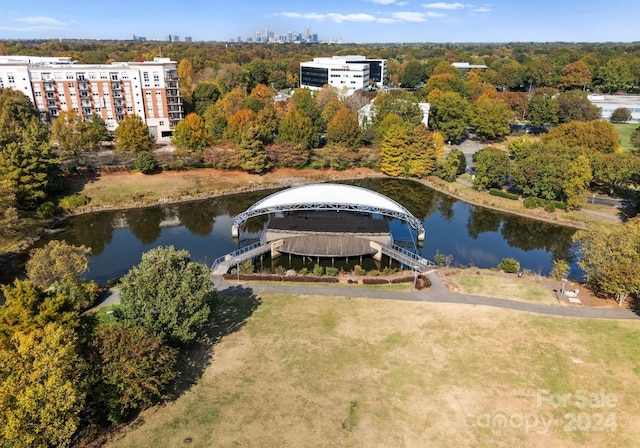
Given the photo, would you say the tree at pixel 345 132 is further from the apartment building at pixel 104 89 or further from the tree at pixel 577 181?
the apartment building at pixel 104 89

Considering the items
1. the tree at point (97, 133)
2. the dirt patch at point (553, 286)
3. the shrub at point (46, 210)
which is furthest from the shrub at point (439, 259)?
the tree at point (97, 133)

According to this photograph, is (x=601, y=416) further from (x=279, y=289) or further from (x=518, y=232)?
(x=518, y=232)

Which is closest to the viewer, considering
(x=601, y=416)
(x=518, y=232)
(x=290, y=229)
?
(x=601, y=416)

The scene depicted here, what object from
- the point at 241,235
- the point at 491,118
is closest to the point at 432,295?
the point at 241,235


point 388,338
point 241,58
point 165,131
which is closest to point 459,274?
point 388,338

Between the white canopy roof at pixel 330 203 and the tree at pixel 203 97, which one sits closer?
the white canopy roof at pixel 330 203

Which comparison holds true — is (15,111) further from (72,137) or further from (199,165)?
(199,165)
